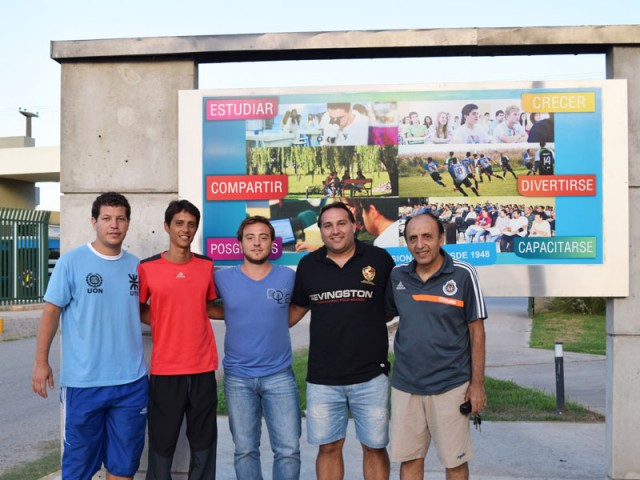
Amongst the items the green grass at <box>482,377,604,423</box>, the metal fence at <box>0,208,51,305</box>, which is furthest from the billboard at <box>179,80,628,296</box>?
the metal fence at <box>0,208,51,305</box>

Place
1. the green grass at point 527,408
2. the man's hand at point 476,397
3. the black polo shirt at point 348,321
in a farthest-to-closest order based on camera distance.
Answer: the green grass at point 527,408, the black polo shirt at point 348,321, the man's hand at point 476,397

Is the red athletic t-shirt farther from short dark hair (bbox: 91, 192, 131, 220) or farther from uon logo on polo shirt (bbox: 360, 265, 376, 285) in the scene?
uon logo on polo shirt (bbox: 360, 265, 376, 285)

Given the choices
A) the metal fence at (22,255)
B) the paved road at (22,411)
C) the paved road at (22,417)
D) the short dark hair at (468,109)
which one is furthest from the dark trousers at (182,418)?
the metal fence at (22,255)

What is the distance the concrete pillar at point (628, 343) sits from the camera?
15.4ft

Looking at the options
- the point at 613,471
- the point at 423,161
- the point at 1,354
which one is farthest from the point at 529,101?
the point at 1,354

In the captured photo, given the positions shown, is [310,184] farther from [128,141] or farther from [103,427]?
[103,427]

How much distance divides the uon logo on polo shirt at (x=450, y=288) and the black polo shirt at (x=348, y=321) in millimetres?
403

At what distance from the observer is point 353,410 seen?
13.6 ft

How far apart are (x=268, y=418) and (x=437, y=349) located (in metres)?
1.11

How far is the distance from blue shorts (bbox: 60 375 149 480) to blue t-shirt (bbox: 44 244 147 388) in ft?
0.24

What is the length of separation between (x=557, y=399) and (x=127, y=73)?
6292 mm

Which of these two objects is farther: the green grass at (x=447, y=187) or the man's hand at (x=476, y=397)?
the green grass at (x=447, y=187)

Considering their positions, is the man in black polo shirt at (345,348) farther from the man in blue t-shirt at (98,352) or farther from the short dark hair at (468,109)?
the short dark hair at (468,109)

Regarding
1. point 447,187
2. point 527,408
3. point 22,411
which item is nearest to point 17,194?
point 22,411
